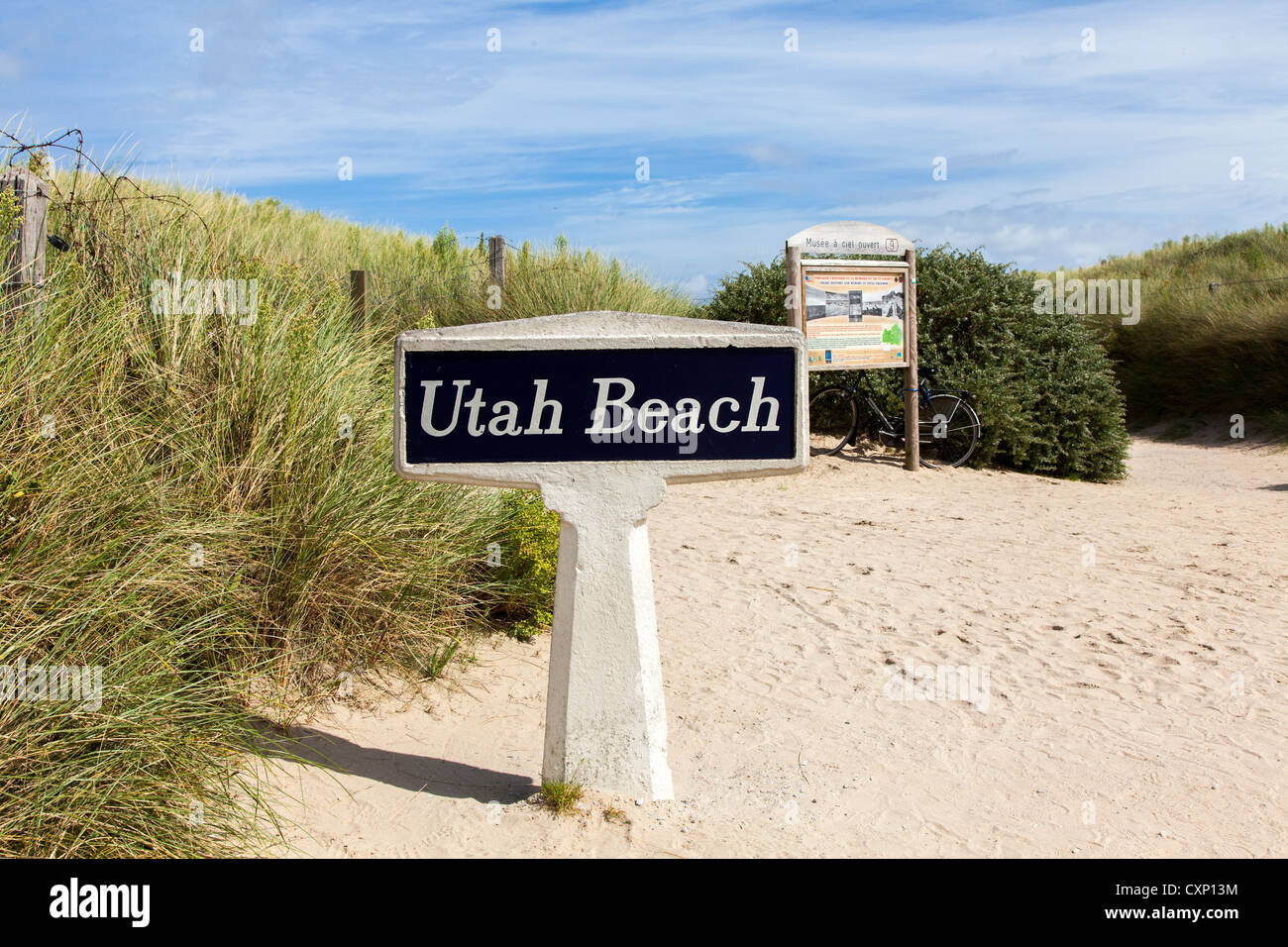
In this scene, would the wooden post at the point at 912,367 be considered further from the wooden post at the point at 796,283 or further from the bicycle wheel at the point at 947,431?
the wooden post at the point at 796,283

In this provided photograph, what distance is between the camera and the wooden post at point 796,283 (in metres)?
10.9

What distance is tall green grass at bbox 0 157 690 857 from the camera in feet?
9.54

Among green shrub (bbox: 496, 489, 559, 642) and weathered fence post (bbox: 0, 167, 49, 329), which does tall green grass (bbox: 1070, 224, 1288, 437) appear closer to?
green shrub (bbox: 496, 489, 559, 642)

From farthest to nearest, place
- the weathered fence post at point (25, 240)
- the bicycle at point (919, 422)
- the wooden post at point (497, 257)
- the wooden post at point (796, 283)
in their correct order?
the wooden post at point (497, 257) < the bicycle at point (919, 422) < the wooden post at point (796, 283) < the weathered fence post at point (25, 240)

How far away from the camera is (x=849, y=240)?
36.9ft

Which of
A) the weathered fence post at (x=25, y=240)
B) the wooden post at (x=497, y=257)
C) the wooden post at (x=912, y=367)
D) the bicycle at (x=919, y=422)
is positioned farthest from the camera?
the wooden post at (x=497, y=257)

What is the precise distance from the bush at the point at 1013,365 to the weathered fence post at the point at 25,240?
8478 millimetres

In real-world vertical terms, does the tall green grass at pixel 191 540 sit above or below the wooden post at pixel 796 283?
below

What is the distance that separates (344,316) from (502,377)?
3188 mm

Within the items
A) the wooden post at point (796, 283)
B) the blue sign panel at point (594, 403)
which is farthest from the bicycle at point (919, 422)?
the blue sign panel at point (594, 403)

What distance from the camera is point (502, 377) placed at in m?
3.38

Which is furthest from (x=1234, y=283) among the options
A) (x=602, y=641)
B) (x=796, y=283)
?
(x=602, y=641)

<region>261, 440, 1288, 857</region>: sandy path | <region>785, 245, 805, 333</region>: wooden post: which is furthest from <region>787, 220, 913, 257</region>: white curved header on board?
<region>261, 440, 1288, 857</region>: sandy path

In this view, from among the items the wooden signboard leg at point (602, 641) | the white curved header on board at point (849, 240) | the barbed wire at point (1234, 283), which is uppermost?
the barbed wire at point (1234, 283)
